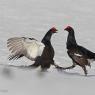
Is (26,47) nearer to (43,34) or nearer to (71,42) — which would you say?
(71,42)

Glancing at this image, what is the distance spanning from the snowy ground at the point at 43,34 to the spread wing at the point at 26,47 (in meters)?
0.23

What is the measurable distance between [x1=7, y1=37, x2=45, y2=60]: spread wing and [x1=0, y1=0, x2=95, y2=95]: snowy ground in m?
0.23

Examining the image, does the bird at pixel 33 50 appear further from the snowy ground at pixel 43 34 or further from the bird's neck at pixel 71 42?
the bird's neck at pixel 71 42

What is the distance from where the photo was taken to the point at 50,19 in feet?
50.3

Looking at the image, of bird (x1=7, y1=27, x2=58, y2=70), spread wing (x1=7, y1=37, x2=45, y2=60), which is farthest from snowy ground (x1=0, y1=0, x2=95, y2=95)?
spread wing (x1=7, y1=37, x2=45, y2=60)

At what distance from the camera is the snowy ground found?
5.16 metres

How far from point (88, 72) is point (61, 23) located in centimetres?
762

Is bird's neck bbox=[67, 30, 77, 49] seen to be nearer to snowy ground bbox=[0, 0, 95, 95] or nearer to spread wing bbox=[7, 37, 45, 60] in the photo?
snowy ground bbox=[0, 0, 95, 95]

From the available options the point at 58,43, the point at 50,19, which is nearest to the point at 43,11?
the point at 50,19

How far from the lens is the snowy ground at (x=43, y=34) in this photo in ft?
16.9

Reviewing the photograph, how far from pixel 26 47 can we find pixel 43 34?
5.29 metres

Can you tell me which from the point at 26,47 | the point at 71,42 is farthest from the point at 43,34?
the point at 26,47

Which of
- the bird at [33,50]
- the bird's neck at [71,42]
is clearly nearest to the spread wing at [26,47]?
the bird at [33,50]

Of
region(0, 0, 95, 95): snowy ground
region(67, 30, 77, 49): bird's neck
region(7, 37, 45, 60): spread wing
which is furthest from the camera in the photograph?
region(67, 30, 77, 49): bird's neck
